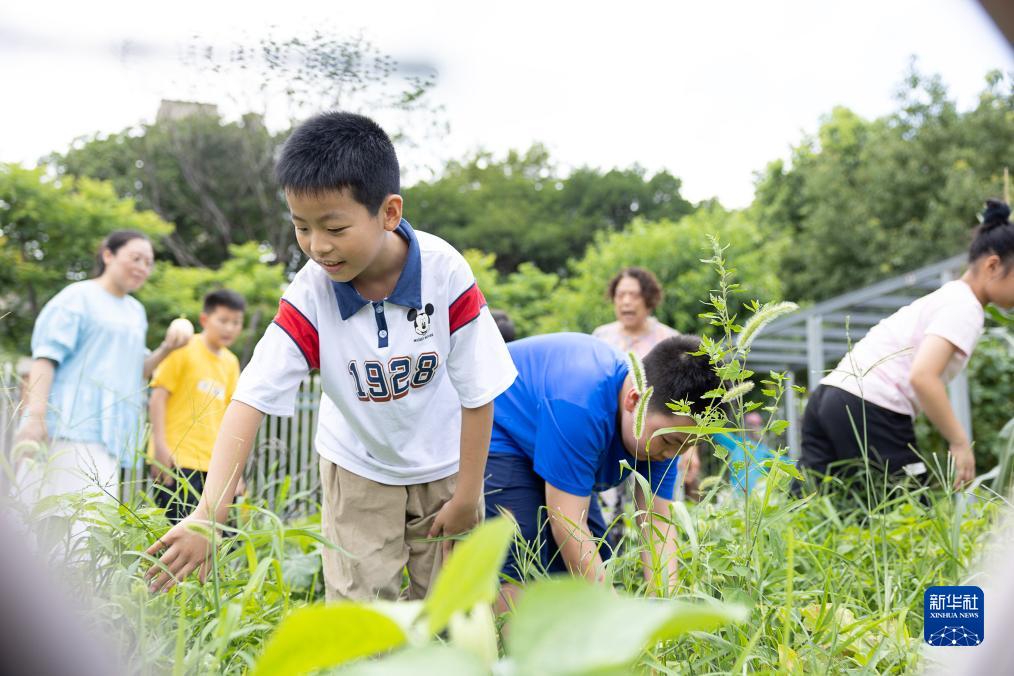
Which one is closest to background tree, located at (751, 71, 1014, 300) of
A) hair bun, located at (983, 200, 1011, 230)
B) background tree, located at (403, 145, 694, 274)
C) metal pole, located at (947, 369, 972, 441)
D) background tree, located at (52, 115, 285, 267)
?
background tree, located at (403, 145, 694, 274)

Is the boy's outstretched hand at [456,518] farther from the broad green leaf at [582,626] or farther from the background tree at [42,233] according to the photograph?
the background tree at [42,233]

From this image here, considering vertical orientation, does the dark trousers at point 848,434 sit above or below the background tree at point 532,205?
below

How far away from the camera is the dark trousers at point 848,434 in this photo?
3.28 meters

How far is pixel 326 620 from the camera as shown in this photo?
1.58 feet

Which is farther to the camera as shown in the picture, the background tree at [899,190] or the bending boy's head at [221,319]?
the background tree at [899,190]

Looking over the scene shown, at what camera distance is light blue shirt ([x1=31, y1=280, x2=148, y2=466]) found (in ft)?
11.3

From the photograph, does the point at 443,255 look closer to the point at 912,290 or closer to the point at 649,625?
the point at 649,625

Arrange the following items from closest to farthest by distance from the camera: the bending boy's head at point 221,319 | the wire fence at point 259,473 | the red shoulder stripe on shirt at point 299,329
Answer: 1. the wire fence at point 259,473
2. the red shoulder stripe on shirt at point 299,329
3. the bending boy's head at point 221,319

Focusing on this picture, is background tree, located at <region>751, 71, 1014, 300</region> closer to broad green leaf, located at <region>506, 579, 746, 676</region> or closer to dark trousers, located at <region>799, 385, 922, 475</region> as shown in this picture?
dark trousers, located at <region>799, 385, 922, 475</region>

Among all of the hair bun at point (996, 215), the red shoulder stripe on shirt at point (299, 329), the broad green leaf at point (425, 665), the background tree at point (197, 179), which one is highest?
the background tree at point (197, 179)

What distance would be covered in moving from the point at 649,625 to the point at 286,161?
158cm

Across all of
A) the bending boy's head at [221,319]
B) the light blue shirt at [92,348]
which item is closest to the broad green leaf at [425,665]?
the light blue shirt at [92,348]

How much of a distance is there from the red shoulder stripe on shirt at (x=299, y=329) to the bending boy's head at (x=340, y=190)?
13 cm

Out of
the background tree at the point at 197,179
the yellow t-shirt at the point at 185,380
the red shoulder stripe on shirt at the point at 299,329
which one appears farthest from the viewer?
the background tree at the point at 197,179
